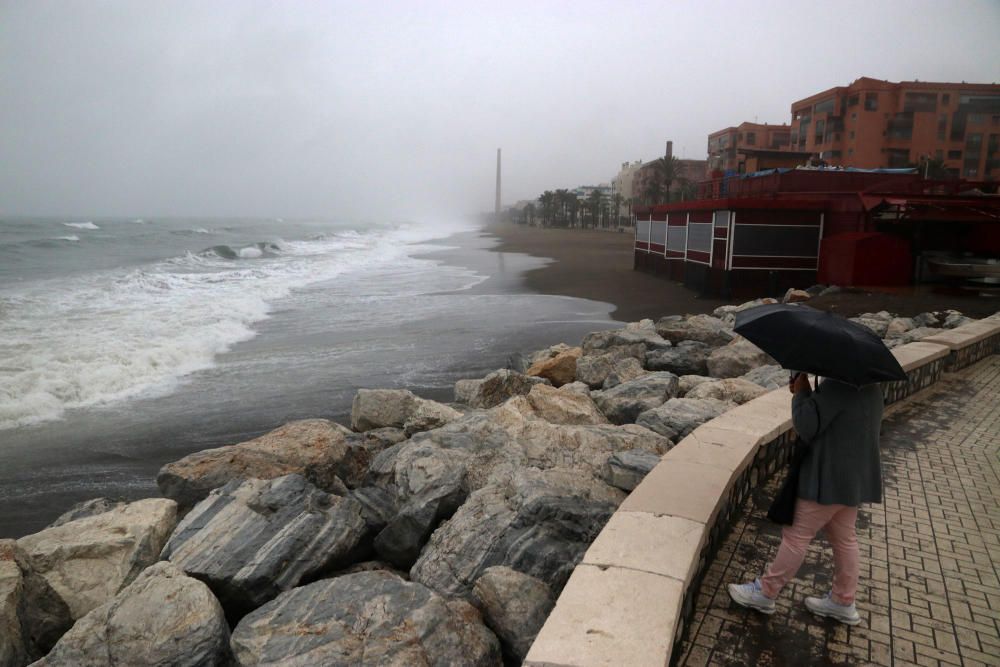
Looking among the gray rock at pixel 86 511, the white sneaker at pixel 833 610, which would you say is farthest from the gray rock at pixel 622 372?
the gray rock at pixel 86 511

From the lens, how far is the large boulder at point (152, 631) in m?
3.59

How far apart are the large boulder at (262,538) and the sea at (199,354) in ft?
10.3

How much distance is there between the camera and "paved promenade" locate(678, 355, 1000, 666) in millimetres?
3289

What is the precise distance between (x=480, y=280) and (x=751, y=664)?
88.7ft

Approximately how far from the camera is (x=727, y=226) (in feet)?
73.1

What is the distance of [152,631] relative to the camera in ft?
12.1

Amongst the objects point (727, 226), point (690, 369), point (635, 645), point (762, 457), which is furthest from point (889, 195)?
point (635, 645)

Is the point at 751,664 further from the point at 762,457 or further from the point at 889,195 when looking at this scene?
the point at 889,195

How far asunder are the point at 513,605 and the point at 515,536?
0.71 metres

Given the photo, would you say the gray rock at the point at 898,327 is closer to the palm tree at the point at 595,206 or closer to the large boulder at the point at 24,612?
the large boulder at the point at 24,612

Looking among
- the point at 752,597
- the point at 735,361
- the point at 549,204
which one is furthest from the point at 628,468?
the point at 549,204

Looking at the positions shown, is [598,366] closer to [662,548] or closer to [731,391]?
[731,391]

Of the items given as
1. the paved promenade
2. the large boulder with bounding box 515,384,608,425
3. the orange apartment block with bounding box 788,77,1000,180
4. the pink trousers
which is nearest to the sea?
the large boulder with bounding box 515,384,608,425

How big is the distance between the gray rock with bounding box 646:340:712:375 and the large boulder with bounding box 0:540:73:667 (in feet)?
29.2
